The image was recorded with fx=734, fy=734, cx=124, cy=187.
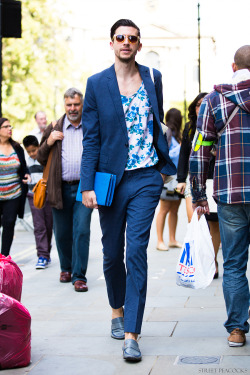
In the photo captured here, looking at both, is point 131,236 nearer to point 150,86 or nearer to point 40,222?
point 150,86

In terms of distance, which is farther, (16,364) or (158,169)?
(158,169)

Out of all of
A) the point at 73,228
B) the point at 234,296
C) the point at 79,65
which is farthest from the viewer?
the point at 79,65

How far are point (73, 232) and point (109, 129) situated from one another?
9.32ft

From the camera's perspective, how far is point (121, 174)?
15.6 feet

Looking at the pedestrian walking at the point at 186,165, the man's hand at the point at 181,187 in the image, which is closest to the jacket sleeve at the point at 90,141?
the pedestrian walking at the point at 186,165

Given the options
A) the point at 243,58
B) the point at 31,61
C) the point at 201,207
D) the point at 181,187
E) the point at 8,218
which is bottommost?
the point at 8,218

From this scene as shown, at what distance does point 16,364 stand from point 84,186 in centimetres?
123

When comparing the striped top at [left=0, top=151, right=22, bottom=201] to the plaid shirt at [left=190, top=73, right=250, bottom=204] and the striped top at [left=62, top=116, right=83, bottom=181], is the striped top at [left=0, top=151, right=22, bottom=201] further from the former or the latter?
the plaid shirt at [left=190, top=73, right=250, bottom=204]

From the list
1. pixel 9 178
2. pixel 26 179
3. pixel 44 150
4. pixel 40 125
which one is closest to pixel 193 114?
pixel 44 150

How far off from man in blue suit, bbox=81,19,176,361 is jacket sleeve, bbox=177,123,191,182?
2.74 m

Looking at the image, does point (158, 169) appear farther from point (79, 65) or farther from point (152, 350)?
point (79, 65)

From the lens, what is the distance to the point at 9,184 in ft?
28.5

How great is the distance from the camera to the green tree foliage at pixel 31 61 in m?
30.7

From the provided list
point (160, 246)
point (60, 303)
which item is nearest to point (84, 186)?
point (60, 303)
